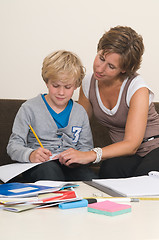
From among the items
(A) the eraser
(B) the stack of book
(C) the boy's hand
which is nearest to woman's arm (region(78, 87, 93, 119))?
(C) the boy's hand

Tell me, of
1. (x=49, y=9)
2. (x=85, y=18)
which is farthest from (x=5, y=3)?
(x=85, y=18)

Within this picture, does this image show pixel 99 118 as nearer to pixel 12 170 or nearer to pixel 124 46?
pixel 124 46

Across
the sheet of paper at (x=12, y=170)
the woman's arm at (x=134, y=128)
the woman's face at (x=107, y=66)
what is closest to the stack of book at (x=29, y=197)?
the sheet of paper at (x=12, y=170)

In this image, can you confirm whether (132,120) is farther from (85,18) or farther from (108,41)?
(85,18)

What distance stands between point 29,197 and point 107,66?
996mm

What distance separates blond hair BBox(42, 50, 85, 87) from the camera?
1738 millimetres

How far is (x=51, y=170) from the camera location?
1.56 meters

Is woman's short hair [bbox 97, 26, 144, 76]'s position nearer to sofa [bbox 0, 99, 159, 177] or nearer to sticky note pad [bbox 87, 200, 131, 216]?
sofa [bbox 0, 99, 159, 177]

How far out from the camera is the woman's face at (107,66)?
6.05 feet

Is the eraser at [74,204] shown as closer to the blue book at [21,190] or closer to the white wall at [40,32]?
the blue book at [21,190]

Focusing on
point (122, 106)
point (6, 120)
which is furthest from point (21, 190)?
point (6, 120)

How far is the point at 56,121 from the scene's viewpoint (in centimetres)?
184

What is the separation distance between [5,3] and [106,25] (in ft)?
2.18

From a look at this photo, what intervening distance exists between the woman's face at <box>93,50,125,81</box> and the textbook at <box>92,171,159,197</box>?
657 millimetres
